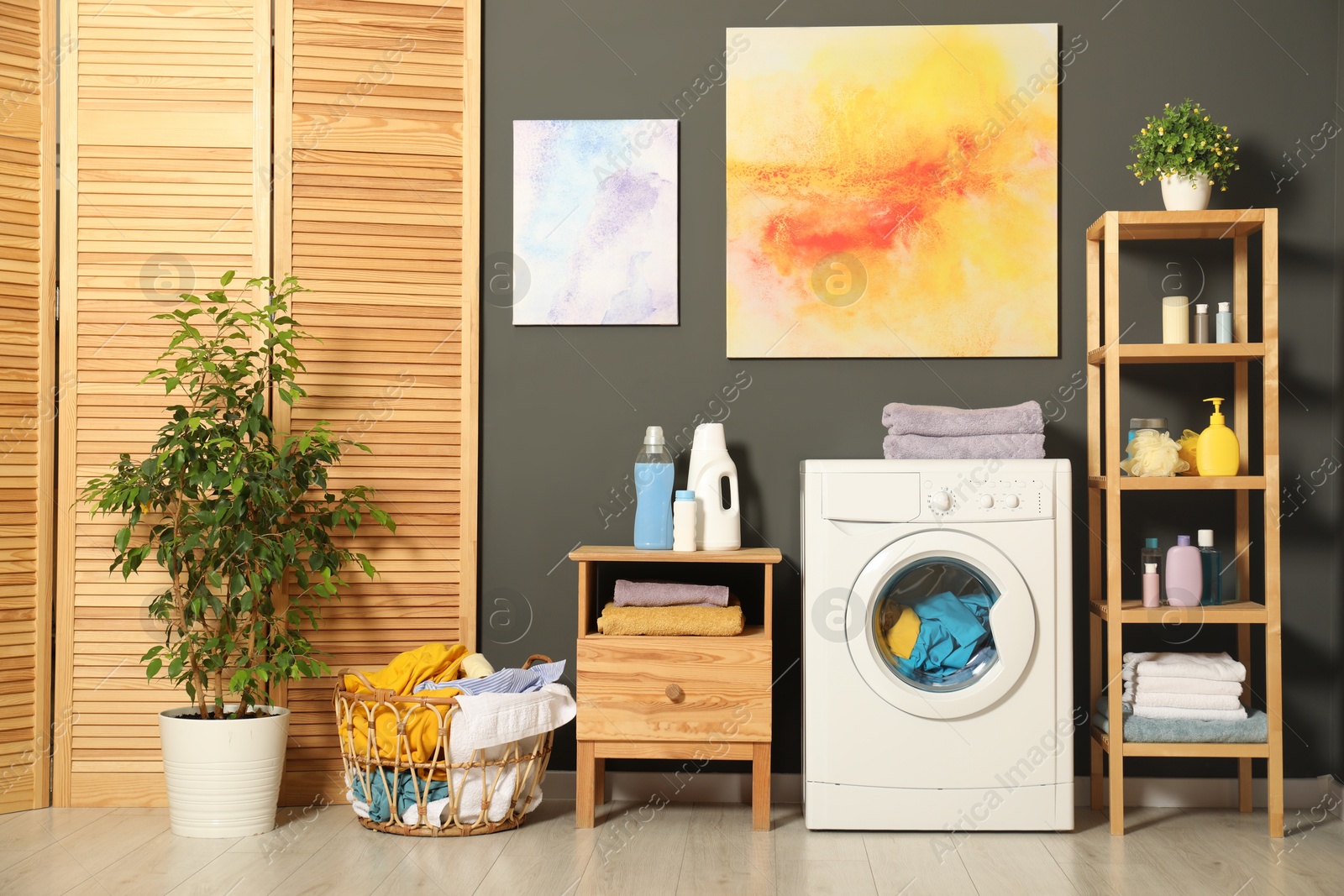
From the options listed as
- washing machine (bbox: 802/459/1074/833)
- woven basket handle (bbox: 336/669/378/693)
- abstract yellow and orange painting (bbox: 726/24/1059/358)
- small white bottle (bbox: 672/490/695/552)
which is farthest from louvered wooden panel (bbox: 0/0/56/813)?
washing machine (bbox: 802/459/1074/833)

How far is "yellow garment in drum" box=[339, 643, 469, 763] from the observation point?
7.47 feet

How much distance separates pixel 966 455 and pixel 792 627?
2.25ft

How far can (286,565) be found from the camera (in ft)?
8.43

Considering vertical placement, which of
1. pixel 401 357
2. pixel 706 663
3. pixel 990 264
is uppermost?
pixel 990 264

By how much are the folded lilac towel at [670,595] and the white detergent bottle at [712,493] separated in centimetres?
13

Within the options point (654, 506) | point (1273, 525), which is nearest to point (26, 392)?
point (654, 506)

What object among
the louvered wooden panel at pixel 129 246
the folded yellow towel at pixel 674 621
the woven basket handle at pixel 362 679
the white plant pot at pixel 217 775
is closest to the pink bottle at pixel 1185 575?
the folded yellow towel at pixel 674 621

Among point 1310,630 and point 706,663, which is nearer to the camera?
point 706,663

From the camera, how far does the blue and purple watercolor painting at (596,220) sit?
271 cm

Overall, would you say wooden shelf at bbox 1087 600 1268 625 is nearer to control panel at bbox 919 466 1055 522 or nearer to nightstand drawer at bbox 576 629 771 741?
control panel at bbox 919 466 1055 522

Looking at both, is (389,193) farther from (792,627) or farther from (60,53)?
(792,627)

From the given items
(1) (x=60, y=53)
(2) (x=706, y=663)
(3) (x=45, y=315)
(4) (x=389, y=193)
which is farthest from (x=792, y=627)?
(1) (x=60, y=53)

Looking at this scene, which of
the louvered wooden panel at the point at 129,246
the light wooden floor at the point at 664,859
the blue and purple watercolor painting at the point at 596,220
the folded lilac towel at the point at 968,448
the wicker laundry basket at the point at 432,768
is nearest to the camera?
the light wooden floor at the point at 664,859

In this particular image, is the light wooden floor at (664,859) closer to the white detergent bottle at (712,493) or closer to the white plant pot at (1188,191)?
the white detergent bottle at (712,493)
